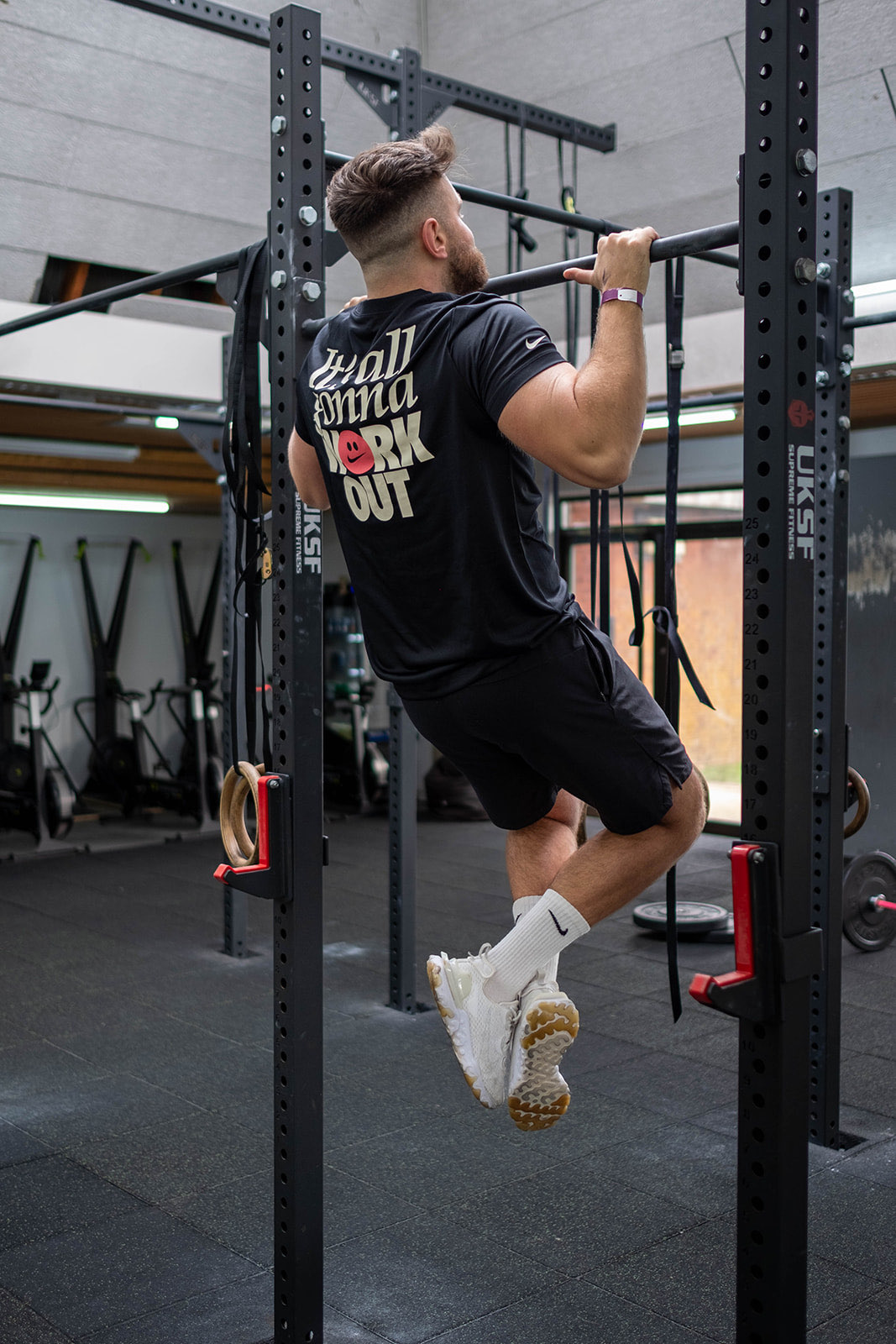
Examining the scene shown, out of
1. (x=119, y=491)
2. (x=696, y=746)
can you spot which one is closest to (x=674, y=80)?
(x=696, y=746)

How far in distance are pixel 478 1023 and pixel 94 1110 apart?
2167 mm

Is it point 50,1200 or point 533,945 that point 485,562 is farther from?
point 50,1200

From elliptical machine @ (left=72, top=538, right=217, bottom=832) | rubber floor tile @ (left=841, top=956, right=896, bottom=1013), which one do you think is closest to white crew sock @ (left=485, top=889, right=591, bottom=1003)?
rubber floor tile @ (left=841, top=956, right=896, bottom=1013)

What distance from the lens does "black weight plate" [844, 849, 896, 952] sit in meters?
4.83

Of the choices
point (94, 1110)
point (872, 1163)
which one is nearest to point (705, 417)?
point (872, 1163)

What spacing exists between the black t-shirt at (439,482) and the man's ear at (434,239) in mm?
69

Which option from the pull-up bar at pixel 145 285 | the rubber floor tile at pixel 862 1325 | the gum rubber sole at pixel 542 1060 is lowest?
the rubber floor tile at pixel 862 1325

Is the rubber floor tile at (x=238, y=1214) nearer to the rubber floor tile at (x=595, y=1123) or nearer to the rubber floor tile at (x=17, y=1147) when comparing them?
the rubber floor tile at (x=17, y=1147)

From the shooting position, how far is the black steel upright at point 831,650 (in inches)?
124

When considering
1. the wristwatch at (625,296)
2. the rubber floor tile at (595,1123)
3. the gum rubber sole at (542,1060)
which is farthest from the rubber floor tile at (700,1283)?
the wristwatch at (625,296)

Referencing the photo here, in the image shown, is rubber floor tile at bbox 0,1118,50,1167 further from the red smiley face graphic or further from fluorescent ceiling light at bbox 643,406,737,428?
fluorescent ceiling light at bbox 643,406,737,428

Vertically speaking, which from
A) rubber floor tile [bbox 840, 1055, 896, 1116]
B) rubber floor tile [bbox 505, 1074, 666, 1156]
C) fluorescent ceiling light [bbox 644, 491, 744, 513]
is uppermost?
fluorescent ceiling light [bbox 644, 491, 744, 513]

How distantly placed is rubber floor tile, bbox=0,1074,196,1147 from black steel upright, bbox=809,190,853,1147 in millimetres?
1774

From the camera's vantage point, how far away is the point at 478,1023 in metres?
1.82
